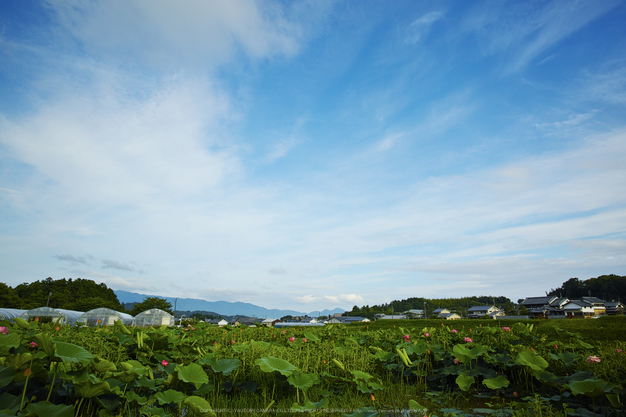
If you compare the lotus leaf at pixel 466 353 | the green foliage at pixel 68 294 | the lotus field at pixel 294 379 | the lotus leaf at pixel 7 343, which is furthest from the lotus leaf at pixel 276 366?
the green foliage at pixel 68 294

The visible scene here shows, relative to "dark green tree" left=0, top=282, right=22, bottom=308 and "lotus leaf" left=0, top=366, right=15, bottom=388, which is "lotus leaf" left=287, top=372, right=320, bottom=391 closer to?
"lotus leaf" left=0, top=366, right=15, bottom=388

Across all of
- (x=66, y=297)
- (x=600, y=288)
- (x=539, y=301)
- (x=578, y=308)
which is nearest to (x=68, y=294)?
(x=66, y=297)

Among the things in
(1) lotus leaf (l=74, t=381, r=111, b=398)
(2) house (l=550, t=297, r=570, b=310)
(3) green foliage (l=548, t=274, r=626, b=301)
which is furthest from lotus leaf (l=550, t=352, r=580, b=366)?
(3) green foliage (l=548, t=274, r=626, b=301)

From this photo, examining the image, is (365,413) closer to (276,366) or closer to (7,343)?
(276,366)

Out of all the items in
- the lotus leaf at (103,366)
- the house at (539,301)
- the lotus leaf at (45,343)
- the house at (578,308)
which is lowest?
Answer: the house at (578,308)

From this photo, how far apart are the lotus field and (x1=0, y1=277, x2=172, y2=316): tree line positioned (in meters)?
47.3

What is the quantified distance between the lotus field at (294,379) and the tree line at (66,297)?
47329mm

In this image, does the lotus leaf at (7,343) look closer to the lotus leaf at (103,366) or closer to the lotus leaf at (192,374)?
the lotus leaf at (103,366)

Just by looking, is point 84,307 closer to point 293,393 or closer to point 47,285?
point 47,285

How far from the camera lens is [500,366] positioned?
3.69 meters

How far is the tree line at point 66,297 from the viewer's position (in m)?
44.5

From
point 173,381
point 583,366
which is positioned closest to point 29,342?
point 173,381

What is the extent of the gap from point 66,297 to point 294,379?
7194 centimetres

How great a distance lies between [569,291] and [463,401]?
11198 cm
